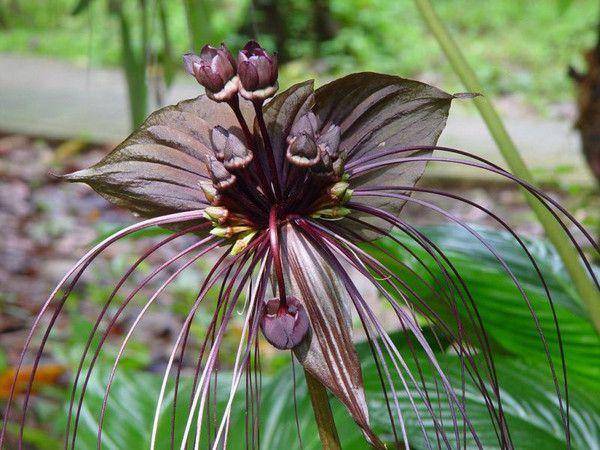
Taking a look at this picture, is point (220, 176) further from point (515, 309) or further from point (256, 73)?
point (515, 309)

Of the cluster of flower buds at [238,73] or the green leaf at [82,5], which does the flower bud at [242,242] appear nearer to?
Result: the cluster of flower buds at [238,73]

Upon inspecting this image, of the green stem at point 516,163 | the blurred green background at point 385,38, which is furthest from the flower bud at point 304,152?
the blurred green background at point 385,38

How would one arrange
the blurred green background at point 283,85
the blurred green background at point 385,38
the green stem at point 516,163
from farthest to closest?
the blurred green background at point 385,38, the blurred green background at point 283,85, the green stem at point 516,163

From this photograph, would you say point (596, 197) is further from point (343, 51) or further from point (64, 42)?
point (64, 42)

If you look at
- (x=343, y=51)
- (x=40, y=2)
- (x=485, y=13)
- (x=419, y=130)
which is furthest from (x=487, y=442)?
(x=40, y=2)

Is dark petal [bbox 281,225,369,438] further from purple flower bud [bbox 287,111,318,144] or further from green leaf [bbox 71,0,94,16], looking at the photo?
green leaf [bbox 71,0,94,16]

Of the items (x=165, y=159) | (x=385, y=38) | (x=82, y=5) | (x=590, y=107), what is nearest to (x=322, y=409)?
(x=165, y=159)

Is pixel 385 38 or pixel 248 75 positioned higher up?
pixel 385 38
